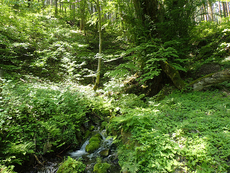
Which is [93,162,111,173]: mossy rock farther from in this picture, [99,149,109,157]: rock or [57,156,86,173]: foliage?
[99,149,109,157]: rock

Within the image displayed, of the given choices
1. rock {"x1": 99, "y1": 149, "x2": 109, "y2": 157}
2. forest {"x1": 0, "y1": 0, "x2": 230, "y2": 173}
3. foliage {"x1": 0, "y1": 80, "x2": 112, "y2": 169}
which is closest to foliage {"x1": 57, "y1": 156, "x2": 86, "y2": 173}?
forest {"x1": 0, "y1": 0, "x2": 230, "y2": 173}

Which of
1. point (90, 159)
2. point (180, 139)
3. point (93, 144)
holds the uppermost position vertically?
point (180, 139)

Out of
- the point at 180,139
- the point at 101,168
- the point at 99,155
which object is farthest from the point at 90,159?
the point at 180,139

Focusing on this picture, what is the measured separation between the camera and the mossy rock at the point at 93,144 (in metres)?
4.64

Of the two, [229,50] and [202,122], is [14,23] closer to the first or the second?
[202,122]

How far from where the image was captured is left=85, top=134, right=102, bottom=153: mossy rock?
464 centimetres

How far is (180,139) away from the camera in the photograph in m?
3.02

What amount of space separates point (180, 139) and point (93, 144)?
310cm

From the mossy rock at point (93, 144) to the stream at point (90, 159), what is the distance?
0.11 metres

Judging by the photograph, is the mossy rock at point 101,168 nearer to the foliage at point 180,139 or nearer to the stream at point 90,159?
the stream at point 90,159

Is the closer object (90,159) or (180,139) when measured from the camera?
(180,139)

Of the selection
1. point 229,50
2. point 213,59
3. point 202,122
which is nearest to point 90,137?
point 202,122

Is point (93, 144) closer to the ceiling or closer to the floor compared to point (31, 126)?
closer to the floor

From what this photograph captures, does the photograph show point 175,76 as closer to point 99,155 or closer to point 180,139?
point 180,139
